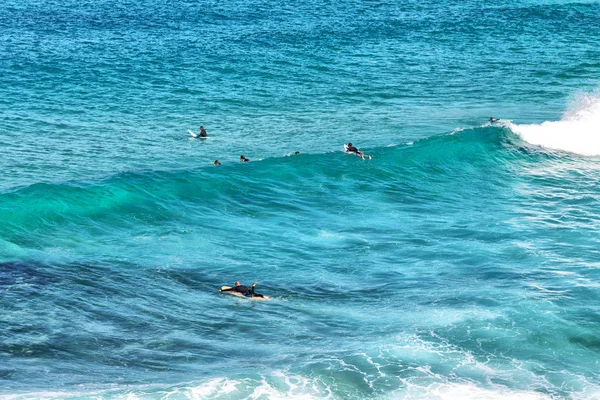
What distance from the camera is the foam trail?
5103cm

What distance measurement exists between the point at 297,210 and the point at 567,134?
799 inches

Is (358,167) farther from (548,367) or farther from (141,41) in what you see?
(141,41)

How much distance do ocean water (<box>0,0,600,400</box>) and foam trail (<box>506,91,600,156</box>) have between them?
0.17 meters

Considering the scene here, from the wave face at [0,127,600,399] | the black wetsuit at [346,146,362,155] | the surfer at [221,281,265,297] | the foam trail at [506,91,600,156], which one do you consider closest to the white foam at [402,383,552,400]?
the wave face at [0,127,600,399]

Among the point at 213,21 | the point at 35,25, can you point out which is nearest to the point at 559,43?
the point at 213,21

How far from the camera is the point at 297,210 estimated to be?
40750 millimetres

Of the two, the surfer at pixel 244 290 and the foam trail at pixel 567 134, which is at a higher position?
the foam trail at pixel 567 134

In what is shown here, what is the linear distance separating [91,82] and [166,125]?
33.3 ft

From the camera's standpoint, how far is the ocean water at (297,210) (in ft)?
85.8

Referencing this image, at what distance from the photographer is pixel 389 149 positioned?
158ft

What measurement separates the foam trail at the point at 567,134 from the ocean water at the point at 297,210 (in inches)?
6.6

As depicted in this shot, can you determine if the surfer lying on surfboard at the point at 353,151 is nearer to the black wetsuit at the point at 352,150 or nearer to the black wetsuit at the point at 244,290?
the black wetsuit at the point at 352,150

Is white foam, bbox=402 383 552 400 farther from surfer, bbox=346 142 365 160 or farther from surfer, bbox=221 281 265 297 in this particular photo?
surfer, bbox=346 142 365 160

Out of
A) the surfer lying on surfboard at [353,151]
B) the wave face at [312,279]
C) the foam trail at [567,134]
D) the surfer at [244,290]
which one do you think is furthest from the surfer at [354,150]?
the surfer at [244,290]
